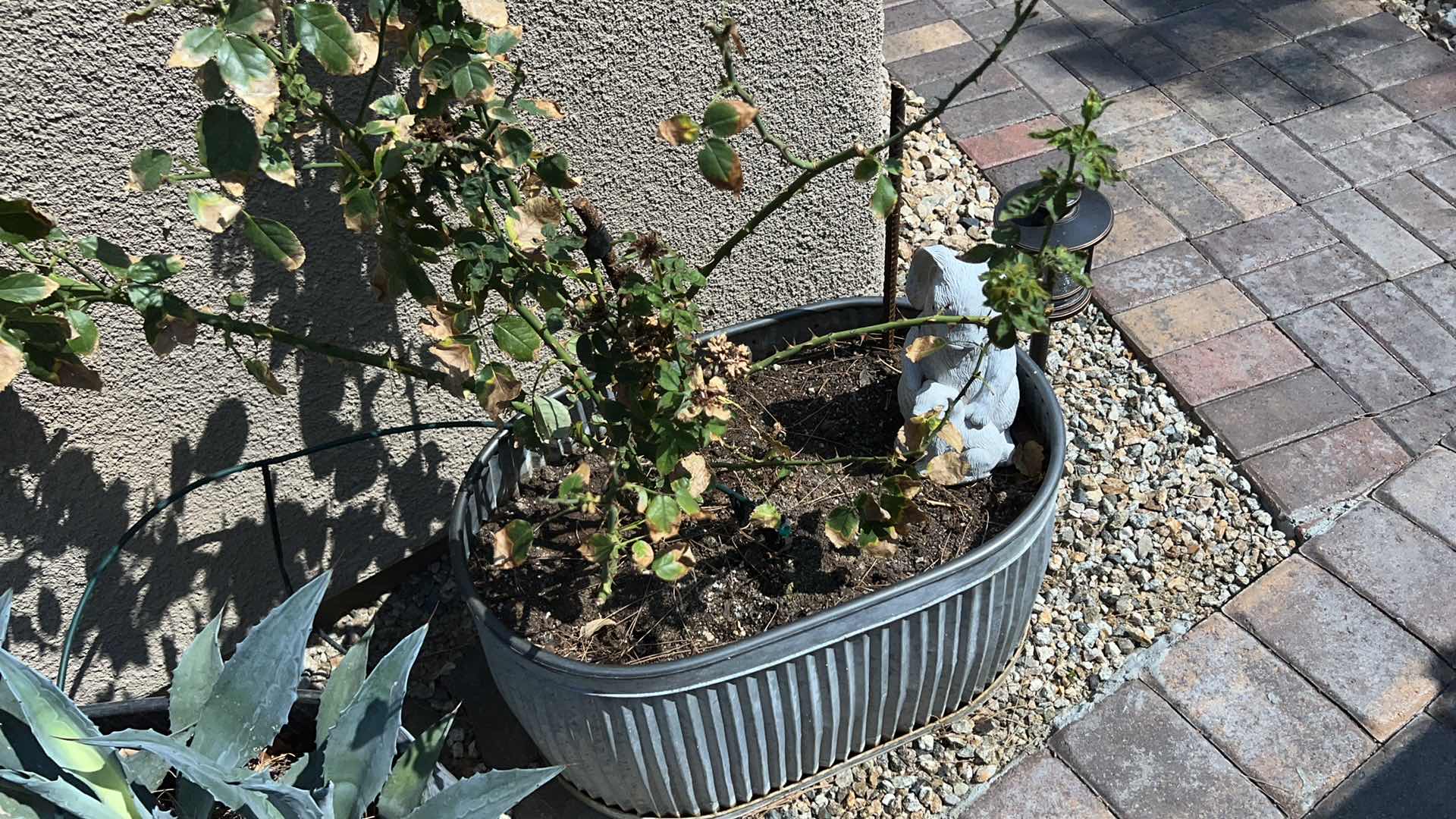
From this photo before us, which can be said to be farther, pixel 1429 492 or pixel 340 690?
pixel 1429 492

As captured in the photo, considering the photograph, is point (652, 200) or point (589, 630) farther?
point (652, 200)

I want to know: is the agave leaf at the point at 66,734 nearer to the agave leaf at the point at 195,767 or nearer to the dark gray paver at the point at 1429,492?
the agave leaf at the point at 195,767

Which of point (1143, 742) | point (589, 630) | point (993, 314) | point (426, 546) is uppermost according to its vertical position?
point (993, 314)

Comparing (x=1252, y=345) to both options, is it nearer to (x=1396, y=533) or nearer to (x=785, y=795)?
(x=1396, y=533)

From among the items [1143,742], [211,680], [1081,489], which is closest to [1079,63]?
[1081,489]

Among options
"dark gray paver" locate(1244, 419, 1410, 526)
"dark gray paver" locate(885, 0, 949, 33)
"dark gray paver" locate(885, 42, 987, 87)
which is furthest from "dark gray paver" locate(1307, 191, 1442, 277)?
"dark gray paver" locate(885, 0, 949, 33)

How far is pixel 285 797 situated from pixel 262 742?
284mm

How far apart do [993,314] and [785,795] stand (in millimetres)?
995

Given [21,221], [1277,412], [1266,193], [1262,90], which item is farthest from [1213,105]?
[21,221]

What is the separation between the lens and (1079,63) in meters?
4.06

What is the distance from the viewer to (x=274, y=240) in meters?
1.63

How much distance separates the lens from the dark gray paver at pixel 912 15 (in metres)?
4.30

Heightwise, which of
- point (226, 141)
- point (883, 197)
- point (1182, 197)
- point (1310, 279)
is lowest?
point (1310, 279)

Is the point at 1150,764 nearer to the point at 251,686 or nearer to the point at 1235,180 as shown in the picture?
the point at 251,686
